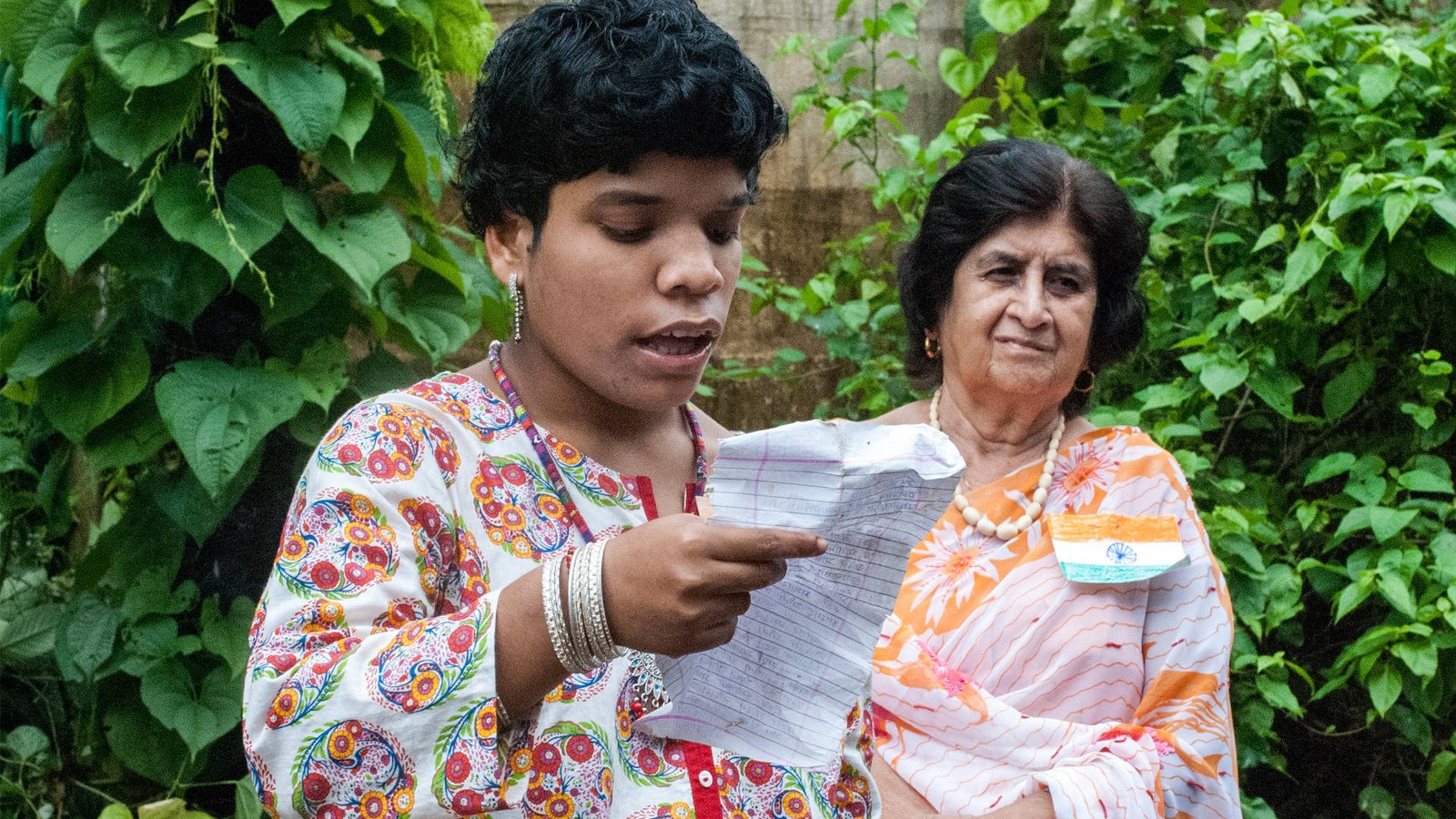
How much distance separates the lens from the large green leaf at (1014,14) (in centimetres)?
411

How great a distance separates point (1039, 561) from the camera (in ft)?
8.57

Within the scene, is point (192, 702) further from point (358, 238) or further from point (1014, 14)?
point (1014, 14)

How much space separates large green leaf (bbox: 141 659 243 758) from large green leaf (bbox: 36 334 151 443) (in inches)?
18.7

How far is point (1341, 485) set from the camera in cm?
394

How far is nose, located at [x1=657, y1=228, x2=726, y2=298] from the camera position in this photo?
1.31 meters

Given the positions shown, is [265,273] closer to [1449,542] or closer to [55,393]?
[55,393]

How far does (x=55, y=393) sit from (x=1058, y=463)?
1.96 meters

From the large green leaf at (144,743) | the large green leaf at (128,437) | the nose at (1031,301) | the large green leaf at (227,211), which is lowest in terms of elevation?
the large green leaf at (144,743)

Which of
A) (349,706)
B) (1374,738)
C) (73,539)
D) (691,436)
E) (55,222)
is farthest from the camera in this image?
(1374,738)

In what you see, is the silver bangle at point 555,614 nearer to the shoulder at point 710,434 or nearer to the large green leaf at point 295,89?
the shoulder at point 710,434

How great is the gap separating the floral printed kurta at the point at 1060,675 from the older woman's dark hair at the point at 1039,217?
403 mm

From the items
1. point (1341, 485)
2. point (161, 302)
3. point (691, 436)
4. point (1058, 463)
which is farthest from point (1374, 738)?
point (161, 302)

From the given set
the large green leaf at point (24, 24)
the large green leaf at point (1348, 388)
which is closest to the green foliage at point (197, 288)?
the large green leaf at point (24, 24)

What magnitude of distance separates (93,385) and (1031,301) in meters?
1.84
